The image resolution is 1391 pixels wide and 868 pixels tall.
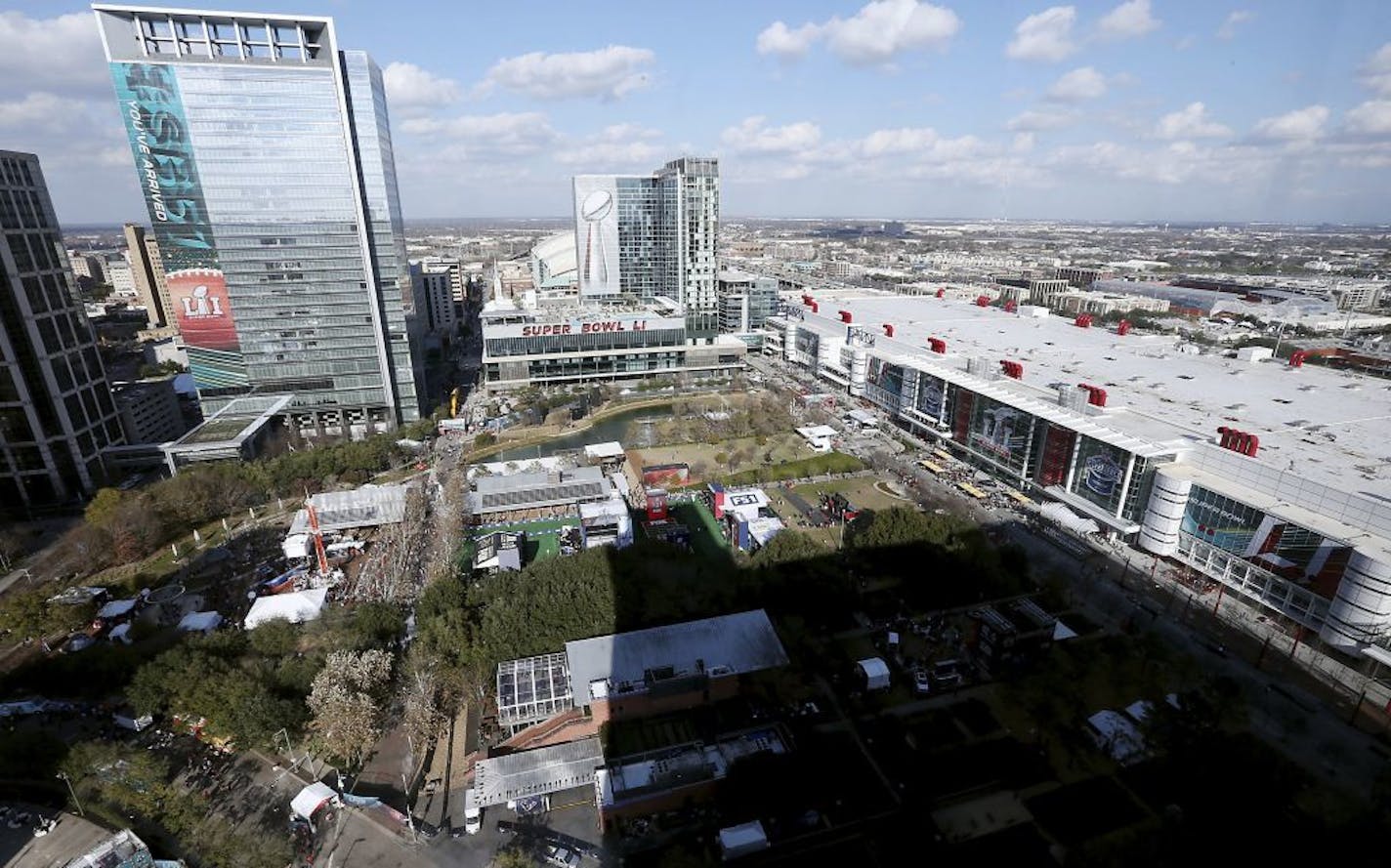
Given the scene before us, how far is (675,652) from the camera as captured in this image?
22.4m

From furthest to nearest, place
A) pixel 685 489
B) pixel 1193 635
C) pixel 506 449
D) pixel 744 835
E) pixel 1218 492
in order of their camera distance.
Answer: pixel 506 449, pixel 685 489, pixel 1218 492, pixel 1193 635, pixel 744 835

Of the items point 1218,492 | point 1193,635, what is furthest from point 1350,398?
point 1193,635

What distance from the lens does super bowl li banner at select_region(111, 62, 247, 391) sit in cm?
3747

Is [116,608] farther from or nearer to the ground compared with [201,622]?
nearer to the ground

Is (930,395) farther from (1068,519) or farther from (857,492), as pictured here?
(1068,519)

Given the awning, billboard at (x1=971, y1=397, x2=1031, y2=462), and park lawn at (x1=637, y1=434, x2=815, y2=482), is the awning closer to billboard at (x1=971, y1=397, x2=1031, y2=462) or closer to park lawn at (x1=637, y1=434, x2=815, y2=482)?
billboard at (x1=971, y1=397, x2=1031, y2=462)

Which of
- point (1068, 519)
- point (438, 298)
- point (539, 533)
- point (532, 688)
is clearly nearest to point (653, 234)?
point (438, 298)

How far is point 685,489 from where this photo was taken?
3925 centimetres

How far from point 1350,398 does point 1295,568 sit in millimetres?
19431

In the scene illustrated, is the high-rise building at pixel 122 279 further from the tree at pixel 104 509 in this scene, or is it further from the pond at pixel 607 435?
the pond at pixel 607 435

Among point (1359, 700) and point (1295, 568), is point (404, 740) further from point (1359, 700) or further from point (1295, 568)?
point (1295, 568)

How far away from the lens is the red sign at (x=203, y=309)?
41.4m

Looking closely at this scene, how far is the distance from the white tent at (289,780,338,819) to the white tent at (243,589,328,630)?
9.45 metres

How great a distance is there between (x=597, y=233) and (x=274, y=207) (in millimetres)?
39678
